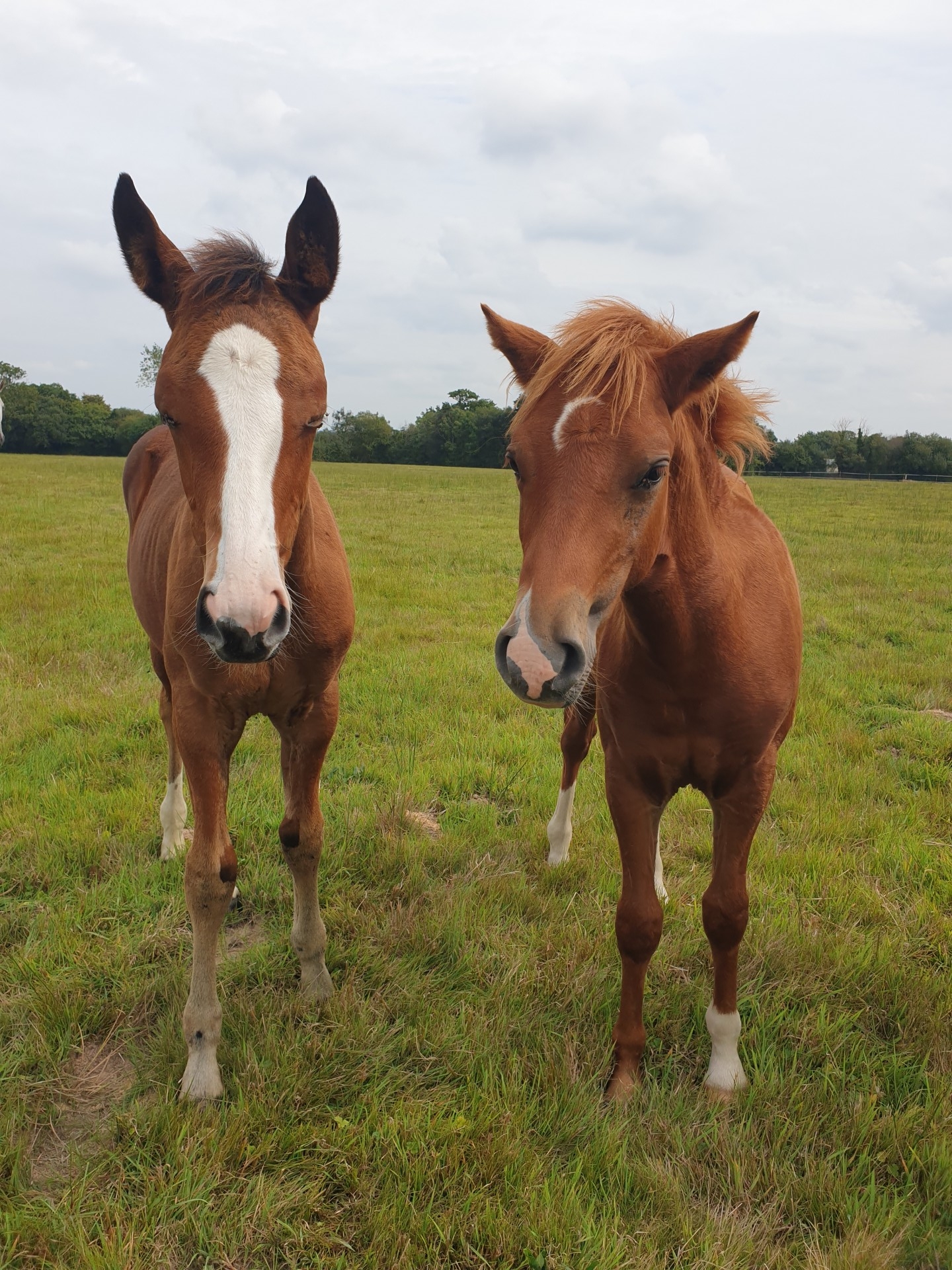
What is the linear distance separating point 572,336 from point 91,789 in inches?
153

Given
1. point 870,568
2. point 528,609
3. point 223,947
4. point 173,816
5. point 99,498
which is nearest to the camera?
point 528,609

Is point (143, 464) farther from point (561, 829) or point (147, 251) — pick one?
point (561, 829)

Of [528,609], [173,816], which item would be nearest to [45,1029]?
[173,816]

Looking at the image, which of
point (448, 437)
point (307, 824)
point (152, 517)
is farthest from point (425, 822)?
point (448, 437)

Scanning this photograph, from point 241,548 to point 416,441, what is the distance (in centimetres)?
6322

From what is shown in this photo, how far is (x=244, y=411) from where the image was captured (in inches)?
84.7

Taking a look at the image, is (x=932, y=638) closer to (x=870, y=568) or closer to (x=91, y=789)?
(x=870, y=568)

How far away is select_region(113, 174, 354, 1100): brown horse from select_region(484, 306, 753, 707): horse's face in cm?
69

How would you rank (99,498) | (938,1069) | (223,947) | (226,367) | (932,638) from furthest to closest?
(99,498) < (932,638) < (223,947) < (938,1069) < (226,367)

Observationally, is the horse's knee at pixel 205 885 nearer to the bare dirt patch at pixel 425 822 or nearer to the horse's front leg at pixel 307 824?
the horse's front leg at pixel 307 824

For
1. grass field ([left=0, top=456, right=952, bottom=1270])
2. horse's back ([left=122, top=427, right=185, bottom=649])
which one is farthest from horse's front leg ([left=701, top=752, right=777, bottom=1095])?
horse's back ([left=122, top=427, right=185, bottom=649])

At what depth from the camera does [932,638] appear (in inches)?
332

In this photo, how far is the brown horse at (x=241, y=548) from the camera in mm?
2055

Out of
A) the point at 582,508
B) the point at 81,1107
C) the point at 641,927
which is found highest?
the point at 582,508
